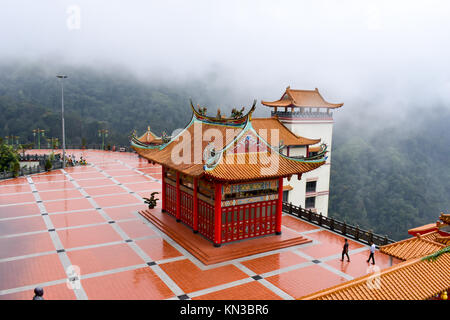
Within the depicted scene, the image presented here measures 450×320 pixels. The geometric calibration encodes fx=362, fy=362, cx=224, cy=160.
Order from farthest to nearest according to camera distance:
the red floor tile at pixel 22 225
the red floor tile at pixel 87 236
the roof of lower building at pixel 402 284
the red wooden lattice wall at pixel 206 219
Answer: the red floor tile at pixel 22 225, the red floor tile at pixel 87 236, the red wooden lattice wall at pixel 206 219, the roof of lower building at pixel 402 284

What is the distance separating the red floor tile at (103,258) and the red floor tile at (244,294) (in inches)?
162

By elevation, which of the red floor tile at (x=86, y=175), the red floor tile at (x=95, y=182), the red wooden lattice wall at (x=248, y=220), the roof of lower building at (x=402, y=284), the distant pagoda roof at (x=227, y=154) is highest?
the distant pagoda roof at (x=227, y=154)

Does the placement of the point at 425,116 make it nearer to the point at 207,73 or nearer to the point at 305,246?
the point at 207,73

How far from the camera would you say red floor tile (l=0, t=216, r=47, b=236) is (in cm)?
1886

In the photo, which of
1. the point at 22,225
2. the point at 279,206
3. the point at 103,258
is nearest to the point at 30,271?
the point at 103,258

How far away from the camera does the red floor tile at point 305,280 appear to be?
44.4 ft

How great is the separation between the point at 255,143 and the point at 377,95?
102771 mm

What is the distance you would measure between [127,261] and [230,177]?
18.9 ft

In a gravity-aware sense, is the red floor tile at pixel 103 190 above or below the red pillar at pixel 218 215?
below

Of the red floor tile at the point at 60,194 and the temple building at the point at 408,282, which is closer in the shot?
the temple building at the point at 408,282

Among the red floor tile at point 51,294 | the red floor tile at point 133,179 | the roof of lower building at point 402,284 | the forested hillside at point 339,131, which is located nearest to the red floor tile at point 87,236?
the red floor tile at point 51,294

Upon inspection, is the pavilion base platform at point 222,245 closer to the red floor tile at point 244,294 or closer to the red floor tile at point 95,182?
the red floor tile at point 244,294

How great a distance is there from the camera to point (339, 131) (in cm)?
9750

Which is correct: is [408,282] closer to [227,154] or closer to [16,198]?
[227,154]
